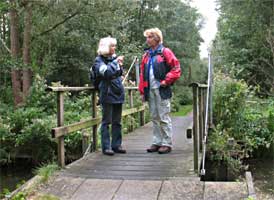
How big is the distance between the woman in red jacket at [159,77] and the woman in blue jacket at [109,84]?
0.36m

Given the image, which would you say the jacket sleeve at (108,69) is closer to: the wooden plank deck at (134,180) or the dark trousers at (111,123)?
the dark trousers at (111,123)

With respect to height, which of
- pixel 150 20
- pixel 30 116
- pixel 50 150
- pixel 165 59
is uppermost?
pixel 150 20

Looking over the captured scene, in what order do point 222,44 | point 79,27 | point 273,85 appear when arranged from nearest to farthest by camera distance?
point 79,27 < point 273,85 < point 222,44

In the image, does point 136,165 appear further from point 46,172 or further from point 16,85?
point 16,85

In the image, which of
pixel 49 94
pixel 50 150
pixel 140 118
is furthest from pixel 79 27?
pixel 50 150

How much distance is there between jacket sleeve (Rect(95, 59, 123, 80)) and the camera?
561 centimetres

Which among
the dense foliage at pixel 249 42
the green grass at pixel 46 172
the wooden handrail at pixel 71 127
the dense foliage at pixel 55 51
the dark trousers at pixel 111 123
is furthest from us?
the dense foliage at pixel 249 42

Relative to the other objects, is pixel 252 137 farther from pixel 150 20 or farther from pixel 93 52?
pixel 150 20

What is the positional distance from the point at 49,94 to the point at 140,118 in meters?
2.46

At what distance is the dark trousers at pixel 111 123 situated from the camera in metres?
5.92

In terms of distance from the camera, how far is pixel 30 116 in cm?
964

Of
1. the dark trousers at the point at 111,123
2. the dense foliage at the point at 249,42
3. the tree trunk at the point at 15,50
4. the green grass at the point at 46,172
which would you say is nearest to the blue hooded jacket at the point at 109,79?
the dark trousers at the point at 111,123

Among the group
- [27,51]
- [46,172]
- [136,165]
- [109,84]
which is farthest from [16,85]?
[46,172]

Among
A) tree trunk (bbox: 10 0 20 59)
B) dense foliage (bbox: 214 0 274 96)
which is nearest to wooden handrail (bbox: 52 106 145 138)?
tree trunk (bbox: 10 0 20 59)
